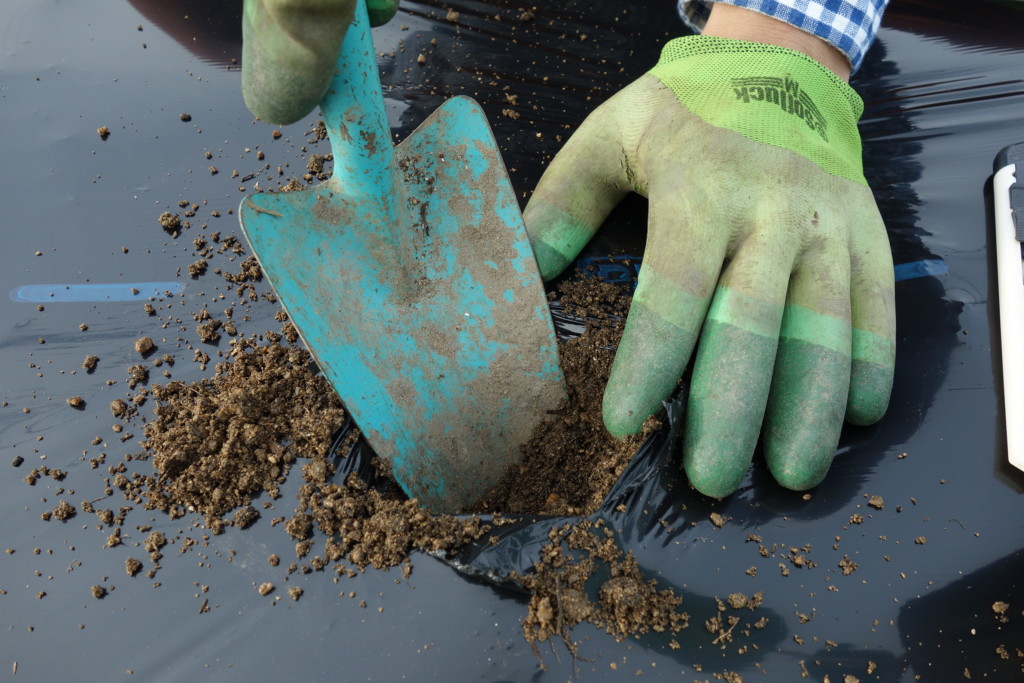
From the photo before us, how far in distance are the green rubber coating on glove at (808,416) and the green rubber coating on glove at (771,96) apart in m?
0.36

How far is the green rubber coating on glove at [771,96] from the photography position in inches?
43.8

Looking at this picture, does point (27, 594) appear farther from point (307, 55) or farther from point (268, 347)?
point (307, 55)

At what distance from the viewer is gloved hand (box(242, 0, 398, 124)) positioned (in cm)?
73

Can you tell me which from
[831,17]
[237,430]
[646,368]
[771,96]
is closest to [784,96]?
[771,96]

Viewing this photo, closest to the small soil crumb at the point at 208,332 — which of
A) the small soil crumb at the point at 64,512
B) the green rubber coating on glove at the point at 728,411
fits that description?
the small soil crumb at the point at 64,512

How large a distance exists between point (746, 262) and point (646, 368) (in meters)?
0.24

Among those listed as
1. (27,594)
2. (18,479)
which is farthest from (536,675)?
(18,479)

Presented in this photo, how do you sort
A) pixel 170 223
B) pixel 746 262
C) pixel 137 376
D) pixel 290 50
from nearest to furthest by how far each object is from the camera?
pixel 290 50, pixel 746 262, pixel 137 376, pixel 170 223

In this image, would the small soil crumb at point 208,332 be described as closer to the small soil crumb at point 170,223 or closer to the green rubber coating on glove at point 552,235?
the small soil crumb at point 170,223

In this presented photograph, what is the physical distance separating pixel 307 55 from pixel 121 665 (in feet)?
2.96

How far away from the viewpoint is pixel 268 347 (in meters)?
1.16

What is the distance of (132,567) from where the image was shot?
38.7 inches

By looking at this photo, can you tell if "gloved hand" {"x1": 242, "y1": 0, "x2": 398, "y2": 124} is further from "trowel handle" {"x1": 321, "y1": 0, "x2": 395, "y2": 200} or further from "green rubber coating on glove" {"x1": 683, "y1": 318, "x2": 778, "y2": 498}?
"green rubber coating on glove" {"x1": 683, "y1": 318, "x2": 778, "y2": 498}

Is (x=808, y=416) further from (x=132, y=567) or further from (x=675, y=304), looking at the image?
(x=132, y=567)
